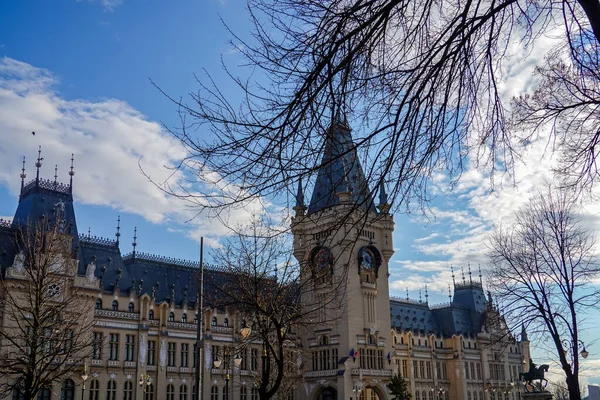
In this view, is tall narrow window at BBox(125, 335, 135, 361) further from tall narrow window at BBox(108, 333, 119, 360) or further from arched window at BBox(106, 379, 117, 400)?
arched window at BBox(106, 379, 117, 400)

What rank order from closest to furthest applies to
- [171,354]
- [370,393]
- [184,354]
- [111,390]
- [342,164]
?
[342,164] → [111,390] → [171,354] → [184,354] → [370,393]

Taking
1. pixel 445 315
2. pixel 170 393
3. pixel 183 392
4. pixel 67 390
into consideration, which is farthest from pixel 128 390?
pixel 445 315

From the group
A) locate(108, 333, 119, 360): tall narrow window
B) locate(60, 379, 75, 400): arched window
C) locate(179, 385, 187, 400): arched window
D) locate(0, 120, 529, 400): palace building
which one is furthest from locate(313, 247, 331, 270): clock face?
locate(179, 385, 187, 400): arched window

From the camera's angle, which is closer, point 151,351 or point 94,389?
point 94,389

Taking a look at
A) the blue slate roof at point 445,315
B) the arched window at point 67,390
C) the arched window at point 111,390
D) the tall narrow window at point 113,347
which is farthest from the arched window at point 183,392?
the blue slate roof at point 445,315

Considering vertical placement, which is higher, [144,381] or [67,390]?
[144,381]

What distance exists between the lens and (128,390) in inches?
2077

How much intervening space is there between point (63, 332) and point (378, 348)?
42.0m

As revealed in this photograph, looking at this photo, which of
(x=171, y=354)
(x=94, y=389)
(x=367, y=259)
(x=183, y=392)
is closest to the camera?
(x=94, y=389)

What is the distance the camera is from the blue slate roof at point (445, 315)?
86.6 m

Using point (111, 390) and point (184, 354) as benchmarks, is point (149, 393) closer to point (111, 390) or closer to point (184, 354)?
point (111, 390)

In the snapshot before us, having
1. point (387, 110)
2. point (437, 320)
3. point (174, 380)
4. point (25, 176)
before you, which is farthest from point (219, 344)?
point (387, 110)

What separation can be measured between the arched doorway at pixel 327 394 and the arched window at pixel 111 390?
71.2 feet

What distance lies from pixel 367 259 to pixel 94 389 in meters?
30.5
